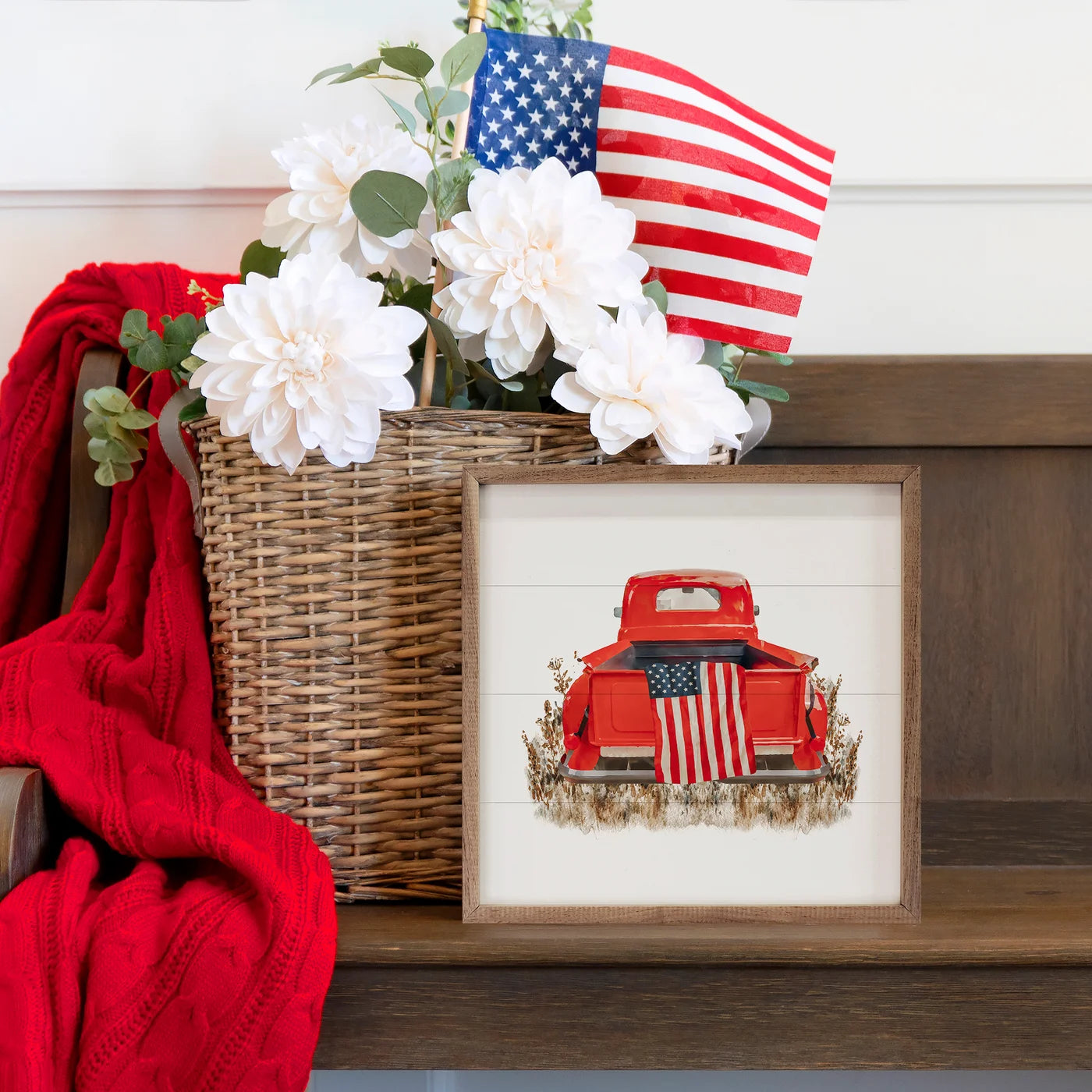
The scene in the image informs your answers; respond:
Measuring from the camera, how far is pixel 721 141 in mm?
718

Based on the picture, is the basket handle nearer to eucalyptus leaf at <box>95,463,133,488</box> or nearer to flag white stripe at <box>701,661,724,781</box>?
eucalyptus leaf at <box>95,463,133,488</box>

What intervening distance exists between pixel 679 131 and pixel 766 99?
0.30 m

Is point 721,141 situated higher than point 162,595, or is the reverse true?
point 721,141

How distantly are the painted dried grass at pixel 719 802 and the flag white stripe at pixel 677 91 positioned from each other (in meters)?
0.43

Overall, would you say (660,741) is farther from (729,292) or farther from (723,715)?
(729,292)

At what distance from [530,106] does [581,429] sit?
0.26 m

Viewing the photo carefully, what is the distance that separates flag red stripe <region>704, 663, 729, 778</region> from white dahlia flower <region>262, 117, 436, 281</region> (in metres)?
0.36

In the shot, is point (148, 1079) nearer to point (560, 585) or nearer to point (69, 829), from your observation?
point (69, 829)

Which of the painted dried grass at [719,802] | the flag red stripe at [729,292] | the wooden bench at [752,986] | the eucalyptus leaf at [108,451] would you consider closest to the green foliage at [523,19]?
the flag red stripe at [729,292]

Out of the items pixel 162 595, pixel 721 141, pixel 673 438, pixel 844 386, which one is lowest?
pixel 162 595

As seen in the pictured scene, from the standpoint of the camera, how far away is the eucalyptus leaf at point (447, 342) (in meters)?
0.63

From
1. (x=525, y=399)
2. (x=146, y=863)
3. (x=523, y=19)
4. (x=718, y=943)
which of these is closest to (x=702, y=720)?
(x=718, y=943)

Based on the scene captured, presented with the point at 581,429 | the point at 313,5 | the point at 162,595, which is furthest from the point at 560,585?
the point at 313,5

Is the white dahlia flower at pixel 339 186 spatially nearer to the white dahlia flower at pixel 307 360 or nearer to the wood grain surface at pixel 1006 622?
the white dahlia flower at pixel 307 360
